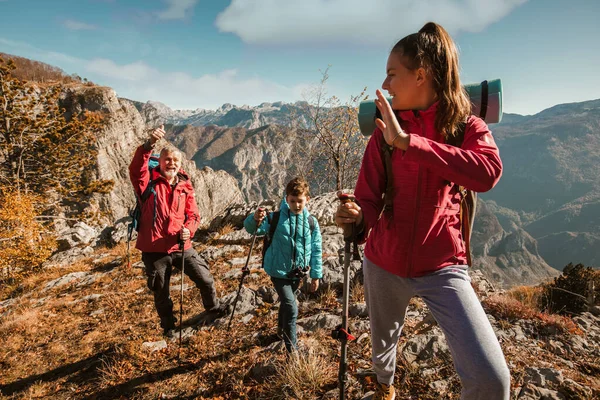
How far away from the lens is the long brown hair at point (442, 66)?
5.99ft

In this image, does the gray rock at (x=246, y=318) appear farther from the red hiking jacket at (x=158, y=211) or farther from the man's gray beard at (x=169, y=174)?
the man's gray beard at (x=169, y=174)

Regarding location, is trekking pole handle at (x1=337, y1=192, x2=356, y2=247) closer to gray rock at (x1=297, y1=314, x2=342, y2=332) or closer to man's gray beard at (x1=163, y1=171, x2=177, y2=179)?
gray rock at (x1=297, y1=314, x2=342, y2=332)

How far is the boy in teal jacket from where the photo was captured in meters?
3.92

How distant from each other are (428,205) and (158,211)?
155 inches

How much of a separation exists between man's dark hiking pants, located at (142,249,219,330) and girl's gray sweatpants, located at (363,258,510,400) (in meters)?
3.36

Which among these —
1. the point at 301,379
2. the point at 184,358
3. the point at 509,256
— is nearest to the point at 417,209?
the point at 301,379

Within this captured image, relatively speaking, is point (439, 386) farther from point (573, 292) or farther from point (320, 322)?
point (573, 292)

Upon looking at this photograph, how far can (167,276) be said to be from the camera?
462 cm

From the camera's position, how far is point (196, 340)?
15.9 ft

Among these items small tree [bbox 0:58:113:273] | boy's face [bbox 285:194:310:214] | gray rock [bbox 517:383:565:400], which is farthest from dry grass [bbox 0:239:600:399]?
small tree [bbox 0:58:113:273]

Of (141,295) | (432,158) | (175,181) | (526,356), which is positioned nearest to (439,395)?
(526,356)

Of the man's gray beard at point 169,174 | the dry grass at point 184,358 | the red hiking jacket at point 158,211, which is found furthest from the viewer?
the man's gray beard at point 169,174

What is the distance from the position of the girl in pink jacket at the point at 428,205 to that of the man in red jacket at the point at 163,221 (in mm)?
3236

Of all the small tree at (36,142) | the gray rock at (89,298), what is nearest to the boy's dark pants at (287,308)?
the gray rock at (89,298)
